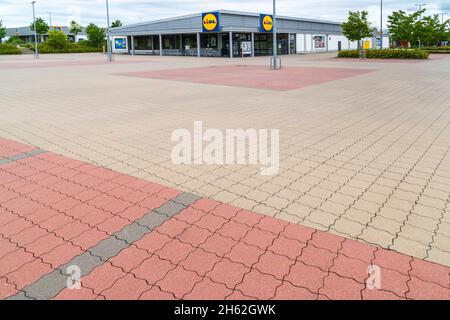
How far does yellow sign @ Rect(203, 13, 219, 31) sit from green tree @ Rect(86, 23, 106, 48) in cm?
3837

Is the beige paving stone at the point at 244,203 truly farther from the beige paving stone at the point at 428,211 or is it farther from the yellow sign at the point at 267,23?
the yellow sign at the point at 267,23

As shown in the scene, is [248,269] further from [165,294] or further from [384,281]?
[384,281]

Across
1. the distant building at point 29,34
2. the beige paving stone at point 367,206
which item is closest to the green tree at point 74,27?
the distant building at point 29,34

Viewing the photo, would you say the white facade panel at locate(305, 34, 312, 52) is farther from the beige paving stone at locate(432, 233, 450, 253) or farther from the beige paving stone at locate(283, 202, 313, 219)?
the beige paving stone at locate(432, 233, 450, 253)

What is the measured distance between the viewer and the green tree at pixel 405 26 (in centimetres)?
4622

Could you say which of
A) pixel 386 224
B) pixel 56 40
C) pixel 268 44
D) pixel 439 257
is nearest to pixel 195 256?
pixel 386 224

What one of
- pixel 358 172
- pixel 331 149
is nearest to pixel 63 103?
pixel 331 149

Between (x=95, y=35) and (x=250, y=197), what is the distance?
250ft

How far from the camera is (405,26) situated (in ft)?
152

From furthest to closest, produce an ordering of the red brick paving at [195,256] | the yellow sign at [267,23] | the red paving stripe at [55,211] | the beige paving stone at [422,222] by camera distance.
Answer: the yellow sign at [267,23]
the beige paving stone at [422,222]
the red paving stripe at [55,211]
the red brick paving at [195,256]

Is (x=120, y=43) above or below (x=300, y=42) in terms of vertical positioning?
above

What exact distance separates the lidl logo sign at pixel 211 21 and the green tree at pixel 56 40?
120ft

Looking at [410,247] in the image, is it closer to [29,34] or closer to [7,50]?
[7,50]

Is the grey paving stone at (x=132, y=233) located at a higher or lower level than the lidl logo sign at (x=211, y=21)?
lower
